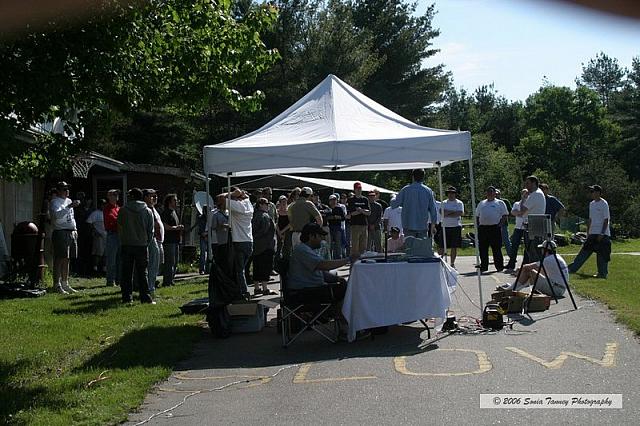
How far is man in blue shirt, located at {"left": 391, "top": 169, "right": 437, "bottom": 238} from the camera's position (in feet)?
42.4

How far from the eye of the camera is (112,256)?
16.2 metres

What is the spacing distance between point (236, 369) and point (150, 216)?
17.3ft

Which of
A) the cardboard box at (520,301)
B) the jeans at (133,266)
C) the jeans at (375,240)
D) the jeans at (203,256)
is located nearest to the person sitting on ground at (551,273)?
the cardboard box at (520,301)

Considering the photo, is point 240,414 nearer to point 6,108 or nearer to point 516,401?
point 516,401

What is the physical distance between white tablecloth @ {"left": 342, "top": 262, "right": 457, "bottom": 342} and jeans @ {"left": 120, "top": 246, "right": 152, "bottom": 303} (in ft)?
15.0

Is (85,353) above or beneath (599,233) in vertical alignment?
beneath

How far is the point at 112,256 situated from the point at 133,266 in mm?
3446

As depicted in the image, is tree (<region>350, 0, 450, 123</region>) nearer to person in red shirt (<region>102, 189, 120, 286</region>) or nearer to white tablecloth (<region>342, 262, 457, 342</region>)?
person in red shirt (<region>102, 189, 120, 286</region>)

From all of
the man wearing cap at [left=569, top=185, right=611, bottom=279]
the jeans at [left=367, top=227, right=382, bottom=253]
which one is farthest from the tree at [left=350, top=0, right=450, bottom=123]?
the man wearing cap at [left=569, top=185, right=611, bottom=279]

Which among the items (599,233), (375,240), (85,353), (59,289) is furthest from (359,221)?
(85,353)

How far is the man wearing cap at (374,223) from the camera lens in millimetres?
20797

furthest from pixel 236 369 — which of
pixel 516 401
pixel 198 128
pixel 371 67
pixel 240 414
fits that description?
pixel 371 67

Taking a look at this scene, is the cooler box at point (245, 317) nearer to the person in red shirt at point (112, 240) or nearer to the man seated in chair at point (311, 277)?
the man seated in chair at point (311, 277)

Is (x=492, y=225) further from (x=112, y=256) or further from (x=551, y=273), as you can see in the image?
(x=112, y=256)
